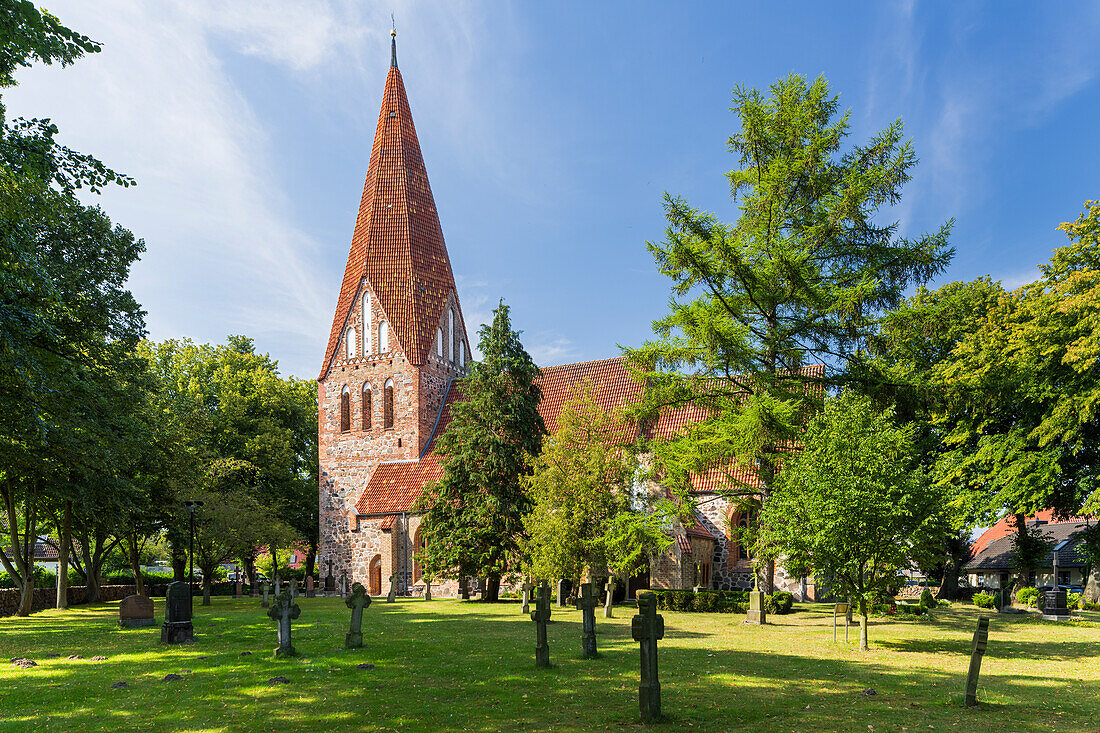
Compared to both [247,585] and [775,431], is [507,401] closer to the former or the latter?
[775,431]

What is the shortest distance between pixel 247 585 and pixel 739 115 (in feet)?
123

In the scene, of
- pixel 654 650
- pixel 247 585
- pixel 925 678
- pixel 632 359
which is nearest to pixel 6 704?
pixel 654 650

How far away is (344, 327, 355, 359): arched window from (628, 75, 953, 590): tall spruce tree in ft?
72.4

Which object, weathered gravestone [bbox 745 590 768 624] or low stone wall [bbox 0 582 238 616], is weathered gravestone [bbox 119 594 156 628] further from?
weathered gravestone [bbox 745 590 768 624]

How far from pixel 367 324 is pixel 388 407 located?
4.61m

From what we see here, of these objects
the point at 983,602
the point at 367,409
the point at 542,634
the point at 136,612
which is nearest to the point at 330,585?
the point at 367,409

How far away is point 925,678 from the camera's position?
10141 millimetres

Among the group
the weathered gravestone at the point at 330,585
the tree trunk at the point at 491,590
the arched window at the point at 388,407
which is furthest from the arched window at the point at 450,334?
the tree trunk at the point at 491,590

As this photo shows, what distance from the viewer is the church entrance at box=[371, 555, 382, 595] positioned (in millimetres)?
34500

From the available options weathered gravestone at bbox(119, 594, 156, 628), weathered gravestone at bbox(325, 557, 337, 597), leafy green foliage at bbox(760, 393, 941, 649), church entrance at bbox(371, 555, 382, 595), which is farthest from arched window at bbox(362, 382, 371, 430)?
leafy green foliage at bbox(760, 393, 941, 649)

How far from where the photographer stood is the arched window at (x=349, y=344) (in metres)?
38.0

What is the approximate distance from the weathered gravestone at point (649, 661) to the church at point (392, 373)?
25.5 m

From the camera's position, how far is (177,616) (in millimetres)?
14484

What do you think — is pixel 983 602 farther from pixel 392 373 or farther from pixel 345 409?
pixel 345 409
